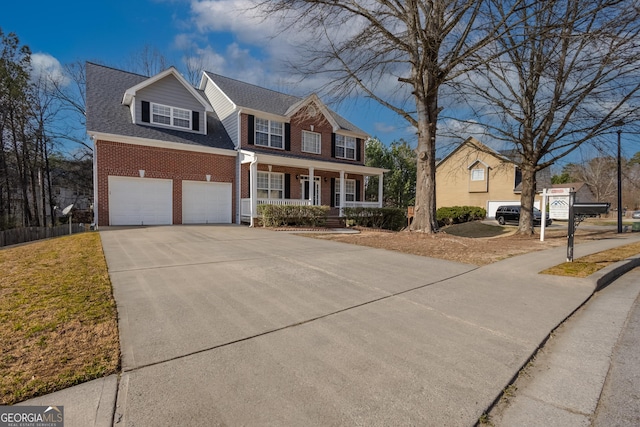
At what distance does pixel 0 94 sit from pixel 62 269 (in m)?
18.4

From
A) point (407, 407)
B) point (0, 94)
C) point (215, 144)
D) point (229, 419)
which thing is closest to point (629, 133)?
point (407, 407)

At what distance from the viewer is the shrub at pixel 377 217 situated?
17031 millimetres

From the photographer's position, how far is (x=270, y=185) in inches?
683

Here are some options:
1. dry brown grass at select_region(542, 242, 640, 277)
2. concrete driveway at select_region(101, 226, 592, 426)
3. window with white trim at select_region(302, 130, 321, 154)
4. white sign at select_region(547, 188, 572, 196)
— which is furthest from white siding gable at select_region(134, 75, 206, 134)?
dry brown grass at select_region(542, 242, 640, 277)

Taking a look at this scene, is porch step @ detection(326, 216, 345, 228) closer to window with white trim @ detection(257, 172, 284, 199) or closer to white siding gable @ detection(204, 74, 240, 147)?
window with white trim @ detection(257, 172, 284, 199)

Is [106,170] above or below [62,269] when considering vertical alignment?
above

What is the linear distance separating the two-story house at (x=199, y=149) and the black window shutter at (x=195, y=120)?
0.17 ft

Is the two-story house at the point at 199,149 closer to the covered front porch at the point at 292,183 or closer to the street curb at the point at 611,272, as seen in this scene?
the covered front porch at the point at 292,183

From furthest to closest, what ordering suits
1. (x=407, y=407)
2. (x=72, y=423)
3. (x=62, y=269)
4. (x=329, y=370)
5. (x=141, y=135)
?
(x=141, y=135) → (x=62, y=269) → (x=329, y=370) → (x=407, y=407) → (x=72, y=423)

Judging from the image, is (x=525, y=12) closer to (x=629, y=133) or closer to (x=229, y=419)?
(x=629, y=133)

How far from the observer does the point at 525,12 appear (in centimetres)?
1064

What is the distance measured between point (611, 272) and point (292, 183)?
47.5 ft

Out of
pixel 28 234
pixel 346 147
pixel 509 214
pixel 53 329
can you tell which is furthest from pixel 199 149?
pixel 509 214

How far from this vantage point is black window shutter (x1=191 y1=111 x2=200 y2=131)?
640 inches
